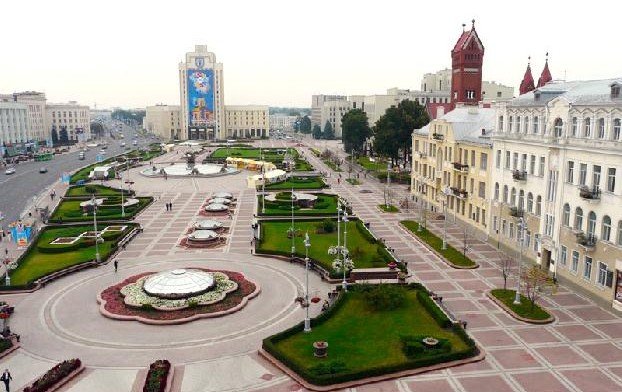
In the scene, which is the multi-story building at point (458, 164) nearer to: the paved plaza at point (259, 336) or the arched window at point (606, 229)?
the paved plaza at point (259, 336)

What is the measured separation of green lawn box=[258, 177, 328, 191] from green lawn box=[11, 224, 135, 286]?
40404mm

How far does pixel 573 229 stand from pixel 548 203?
179 inches

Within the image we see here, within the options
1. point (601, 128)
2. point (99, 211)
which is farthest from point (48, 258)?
point (601, 128)

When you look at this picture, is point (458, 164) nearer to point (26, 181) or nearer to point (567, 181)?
point (567, 181)

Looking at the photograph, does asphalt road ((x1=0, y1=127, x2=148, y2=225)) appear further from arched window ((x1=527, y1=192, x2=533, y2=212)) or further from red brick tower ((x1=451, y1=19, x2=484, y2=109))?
red brick tower ((x1=451, y1=19, x2=484, y2=109))

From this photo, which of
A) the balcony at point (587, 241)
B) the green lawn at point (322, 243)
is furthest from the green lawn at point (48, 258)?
the balcony at point (587, 241)

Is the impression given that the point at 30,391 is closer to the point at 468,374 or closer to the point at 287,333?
the point at 287,333

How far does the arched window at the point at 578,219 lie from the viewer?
43.7 meters

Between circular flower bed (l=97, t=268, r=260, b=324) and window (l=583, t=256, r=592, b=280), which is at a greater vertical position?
window (l=583, t=256, r=592, b=280)

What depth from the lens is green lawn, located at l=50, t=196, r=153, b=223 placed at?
7275 centimetres

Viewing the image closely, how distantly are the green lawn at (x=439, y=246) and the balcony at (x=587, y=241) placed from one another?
443 inches

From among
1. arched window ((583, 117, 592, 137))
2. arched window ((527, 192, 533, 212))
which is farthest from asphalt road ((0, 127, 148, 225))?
arched window ((583, 117, 592, 137))

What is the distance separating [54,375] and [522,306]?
108ft

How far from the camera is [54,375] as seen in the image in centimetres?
2986
